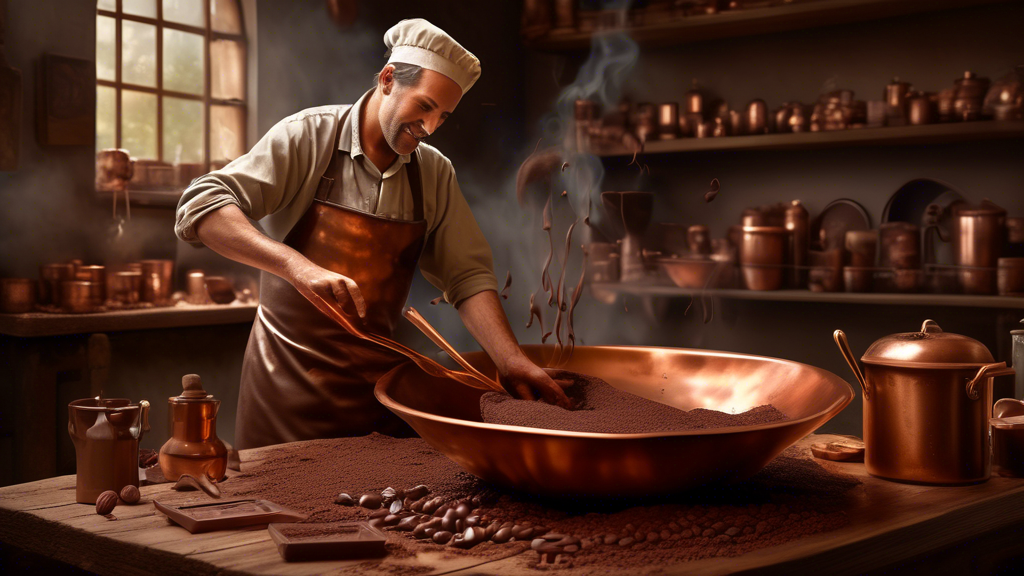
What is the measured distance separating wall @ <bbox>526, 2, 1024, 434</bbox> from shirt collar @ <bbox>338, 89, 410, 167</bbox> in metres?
2.21

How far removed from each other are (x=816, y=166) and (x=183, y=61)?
250 centimetres

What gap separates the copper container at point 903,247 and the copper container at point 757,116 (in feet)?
2.04

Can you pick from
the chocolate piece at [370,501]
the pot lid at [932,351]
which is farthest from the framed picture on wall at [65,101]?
the pot lid at [932,351]

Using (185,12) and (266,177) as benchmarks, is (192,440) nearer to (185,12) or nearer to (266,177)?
(266,177)

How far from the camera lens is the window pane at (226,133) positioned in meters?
3.36

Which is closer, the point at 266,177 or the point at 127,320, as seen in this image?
the point at 266,177

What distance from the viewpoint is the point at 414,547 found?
86 cm

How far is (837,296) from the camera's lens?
3.04 meters

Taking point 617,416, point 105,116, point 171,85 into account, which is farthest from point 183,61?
point 617,416

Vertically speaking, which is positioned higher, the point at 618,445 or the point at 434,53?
the point at 434,53

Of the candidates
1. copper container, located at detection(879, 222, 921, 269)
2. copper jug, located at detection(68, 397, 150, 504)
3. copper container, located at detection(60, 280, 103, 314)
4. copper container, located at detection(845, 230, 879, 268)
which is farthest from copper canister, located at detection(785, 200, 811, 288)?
copper jug, located at detection(68, 397, 150, 504)

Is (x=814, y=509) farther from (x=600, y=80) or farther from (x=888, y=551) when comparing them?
(x=600, y=80)

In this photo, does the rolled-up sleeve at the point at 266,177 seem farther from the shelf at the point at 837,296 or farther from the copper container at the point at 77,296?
the shelf at the point at 837,296

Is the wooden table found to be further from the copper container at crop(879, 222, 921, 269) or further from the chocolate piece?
the copper container at crop(879, 222, 921, 269)
